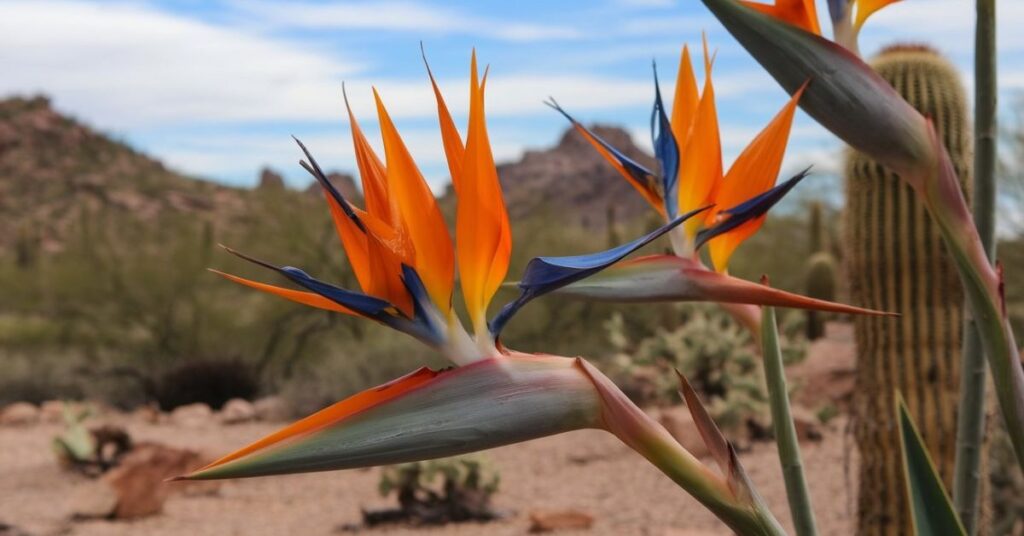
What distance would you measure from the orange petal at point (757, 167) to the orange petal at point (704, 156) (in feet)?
0.07

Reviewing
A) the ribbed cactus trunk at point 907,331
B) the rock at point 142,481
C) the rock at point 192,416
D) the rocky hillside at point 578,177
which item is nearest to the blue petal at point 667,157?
the ribbed cactus trunk at point 907,331

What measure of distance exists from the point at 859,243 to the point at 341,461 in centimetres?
384

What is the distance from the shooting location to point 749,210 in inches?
42.4

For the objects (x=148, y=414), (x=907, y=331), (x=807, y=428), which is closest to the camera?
(x=907, y=331)

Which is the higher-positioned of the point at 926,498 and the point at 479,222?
the point at 479,222

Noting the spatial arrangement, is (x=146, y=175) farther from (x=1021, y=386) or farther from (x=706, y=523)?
(x=1021, y=386)

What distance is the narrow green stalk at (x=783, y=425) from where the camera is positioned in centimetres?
115

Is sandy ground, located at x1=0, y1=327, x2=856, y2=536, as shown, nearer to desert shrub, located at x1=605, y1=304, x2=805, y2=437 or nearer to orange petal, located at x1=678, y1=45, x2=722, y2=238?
desert shrub, located at x1=605, y1=304, x2=805, y2=437

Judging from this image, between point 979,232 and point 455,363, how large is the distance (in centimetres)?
71

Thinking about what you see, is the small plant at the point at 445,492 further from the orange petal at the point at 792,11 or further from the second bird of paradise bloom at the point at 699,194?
the orange petal at the point at 792,11

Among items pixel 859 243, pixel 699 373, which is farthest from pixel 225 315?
pixel 859 243

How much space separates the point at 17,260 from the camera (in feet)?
52.8

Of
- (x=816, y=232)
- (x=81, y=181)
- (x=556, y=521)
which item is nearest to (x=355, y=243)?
(x=556, y=521)

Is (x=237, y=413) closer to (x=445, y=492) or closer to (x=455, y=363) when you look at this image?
(x=445, y=492)
